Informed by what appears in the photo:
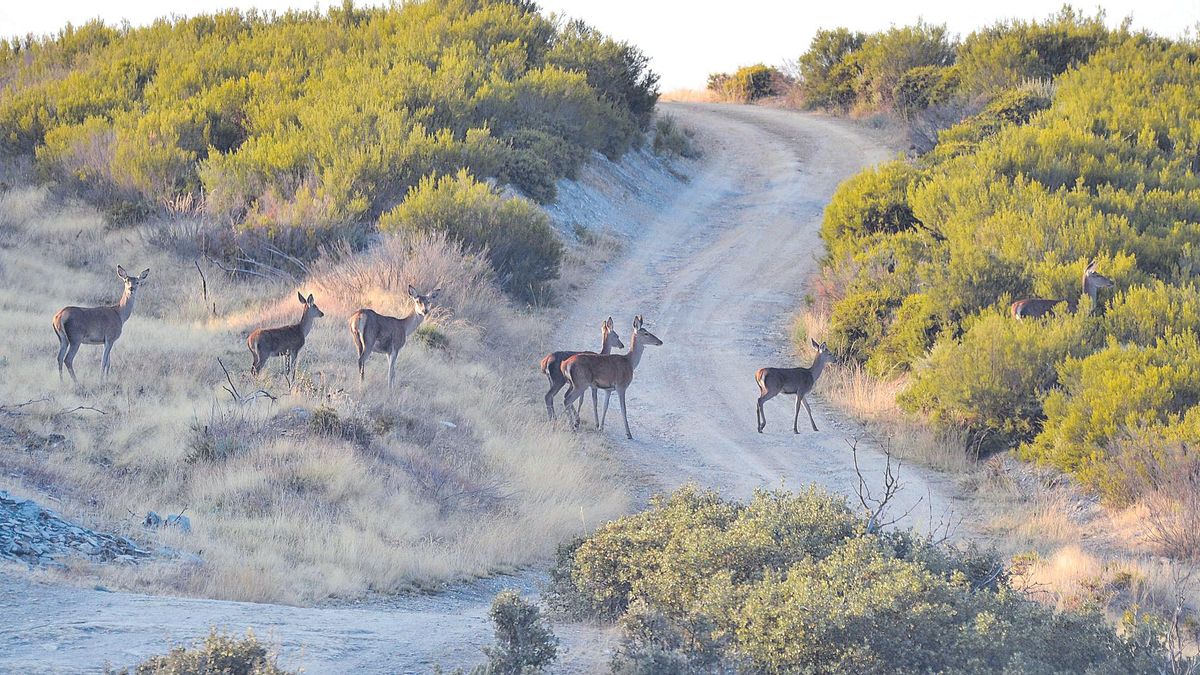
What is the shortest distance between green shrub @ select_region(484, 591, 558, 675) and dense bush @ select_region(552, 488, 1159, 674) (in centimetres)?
44

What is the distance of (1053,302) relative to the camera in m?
17.1

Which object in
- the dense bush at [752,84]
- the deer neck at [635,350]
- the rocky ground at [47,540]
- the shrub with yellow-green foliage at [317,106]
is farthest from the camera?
the dense bush at [752,84]

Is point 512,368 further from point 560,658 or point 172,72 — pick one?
point 172,72

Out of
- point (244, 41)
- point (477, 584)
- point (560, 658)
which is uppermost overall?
point (244, 41)

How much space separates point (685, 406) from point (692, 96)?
129 feet

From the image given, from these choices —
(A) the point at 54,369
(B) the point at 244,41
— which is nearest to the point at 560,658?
(A) the point at 54,369

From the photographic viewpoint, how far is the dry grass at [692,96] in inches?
2064

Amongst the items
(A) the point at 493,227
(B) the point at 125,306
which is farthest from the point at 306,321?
(A) the point at 493,227

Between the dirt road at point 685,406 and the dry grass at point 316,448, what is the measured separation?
2.76 feet

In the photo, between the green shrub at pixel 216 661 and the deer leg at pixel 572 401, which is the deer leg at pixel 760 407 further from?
the green shrub at pixel 216 661

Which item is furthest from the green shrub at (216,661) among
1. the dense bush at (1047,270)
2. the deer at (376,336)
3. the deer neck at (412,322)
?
the dense bush at (1047,270)

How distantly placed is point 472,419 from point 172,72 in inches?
799

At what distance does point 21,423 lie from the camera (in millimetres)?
12695

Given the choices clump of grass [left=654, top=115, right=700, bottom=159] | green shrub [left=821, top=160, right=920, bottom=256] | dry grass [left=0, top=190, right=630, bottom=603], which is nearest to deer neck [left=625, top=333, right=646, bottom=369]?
dry grass [left=0, top=190, right=630, bottom=603]
